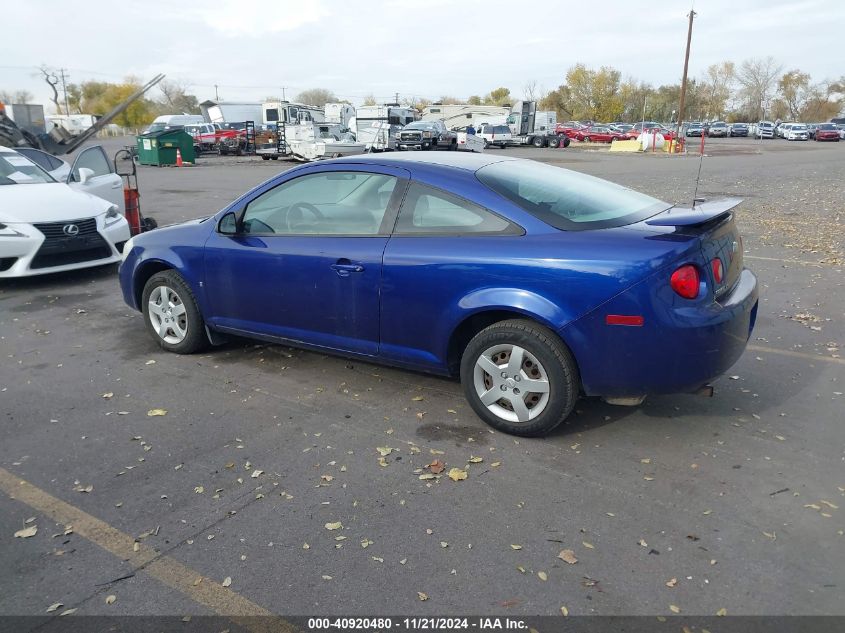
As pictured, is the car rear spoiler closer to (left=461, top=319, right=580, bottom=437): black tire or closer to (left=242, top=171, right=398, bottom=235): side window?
(left=461, top=319, right=580, bottom=437): black tire

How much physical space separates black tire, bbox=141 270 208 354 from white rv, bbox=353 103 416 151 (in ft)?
99.3

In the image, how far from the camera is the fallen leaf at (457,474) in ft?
11.6

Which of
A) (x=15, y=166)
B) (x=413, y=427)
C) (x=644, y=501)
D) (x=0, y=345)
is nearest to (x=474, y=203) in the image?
(x=413, y=427)

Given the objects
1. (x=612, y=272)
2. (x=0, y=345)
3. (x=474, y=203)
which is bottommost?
(x=0, y=345)

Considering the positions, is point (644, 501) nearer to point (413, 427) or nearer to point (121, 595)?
point (413, 427)

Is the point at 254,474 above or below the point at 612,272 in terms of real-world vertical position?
below

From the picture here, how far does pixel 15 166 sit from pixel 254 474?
23.0 ft

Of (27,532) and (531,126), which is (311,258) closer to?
(27,532)

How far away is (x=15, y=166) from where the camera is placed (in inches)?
334

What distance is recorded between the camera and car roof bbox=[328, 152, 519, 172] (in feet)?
14.4

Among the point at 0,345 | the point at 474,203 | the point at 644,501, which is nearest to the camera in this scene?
the point at 644,501

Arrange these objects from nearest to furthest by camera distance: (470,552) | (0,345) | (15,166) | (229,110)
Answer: (470,552) < (0,345) < (15,166) < (229,110)

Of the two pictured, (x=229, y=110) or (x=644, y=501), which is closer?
(x=644, y=501)

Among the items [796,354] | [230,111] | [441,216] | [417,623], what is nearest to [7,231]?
Answer: [441,216]
